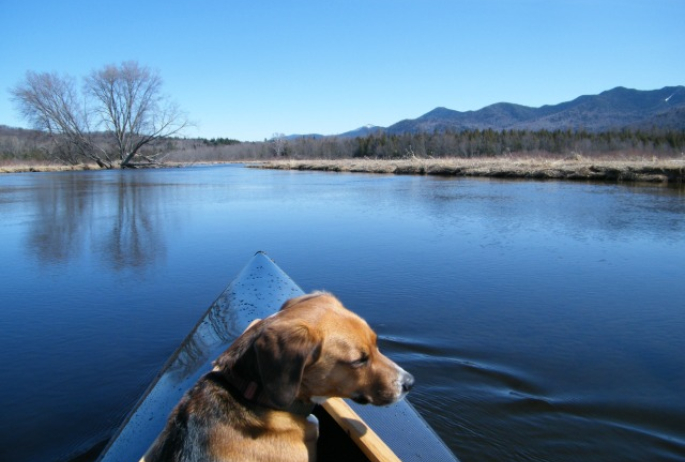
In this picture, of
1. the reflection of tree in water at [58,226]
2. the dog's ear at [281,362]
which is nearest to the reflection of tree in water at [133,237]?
the reflection of tree in water at [58,226]

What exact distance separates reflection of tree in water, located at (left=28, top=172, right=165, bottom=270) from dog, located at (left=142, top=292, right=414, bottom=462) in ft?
23.7

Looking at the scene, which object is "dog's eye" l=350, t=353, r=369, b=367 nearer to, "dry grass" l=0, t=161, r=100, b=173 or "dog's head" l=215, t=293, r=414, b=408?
"dog's head" l=215, t=293, r=414, b=408

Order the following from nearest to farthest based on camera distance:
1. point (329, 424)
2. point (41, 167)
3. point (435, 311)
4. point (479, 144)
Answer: point (329, 424) → point (435, 311) → point (41, 167) → point (479, 144)

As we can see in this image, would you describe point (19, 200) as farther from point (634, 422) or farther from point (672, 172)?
point (672, 172)

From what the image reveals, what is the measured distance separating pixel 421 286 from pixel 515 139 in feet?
213

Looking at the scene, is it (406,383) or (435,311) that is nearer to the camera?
(406,383)

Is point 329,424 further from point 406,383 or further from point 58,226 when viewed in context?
point 58,226

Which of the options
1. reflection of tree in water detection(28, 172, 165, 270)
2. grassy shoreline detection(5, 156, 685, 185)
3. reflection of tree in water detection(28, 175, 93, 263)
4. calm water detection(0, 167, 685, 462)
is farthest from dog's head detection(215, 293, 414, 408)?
grassy shoreline detection(5, 156, 685, 185)

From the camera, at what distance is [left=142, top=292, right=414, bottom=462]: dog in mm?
1865

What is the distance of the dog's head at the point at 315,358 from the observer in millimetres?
1895

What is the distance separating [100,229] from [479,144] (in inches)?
2285

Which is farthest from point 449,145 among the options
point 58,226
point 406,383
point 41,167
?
point 406,383

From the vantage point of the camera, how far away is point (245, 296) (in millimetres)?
4414

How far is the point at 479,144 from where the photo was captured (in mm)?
63250
